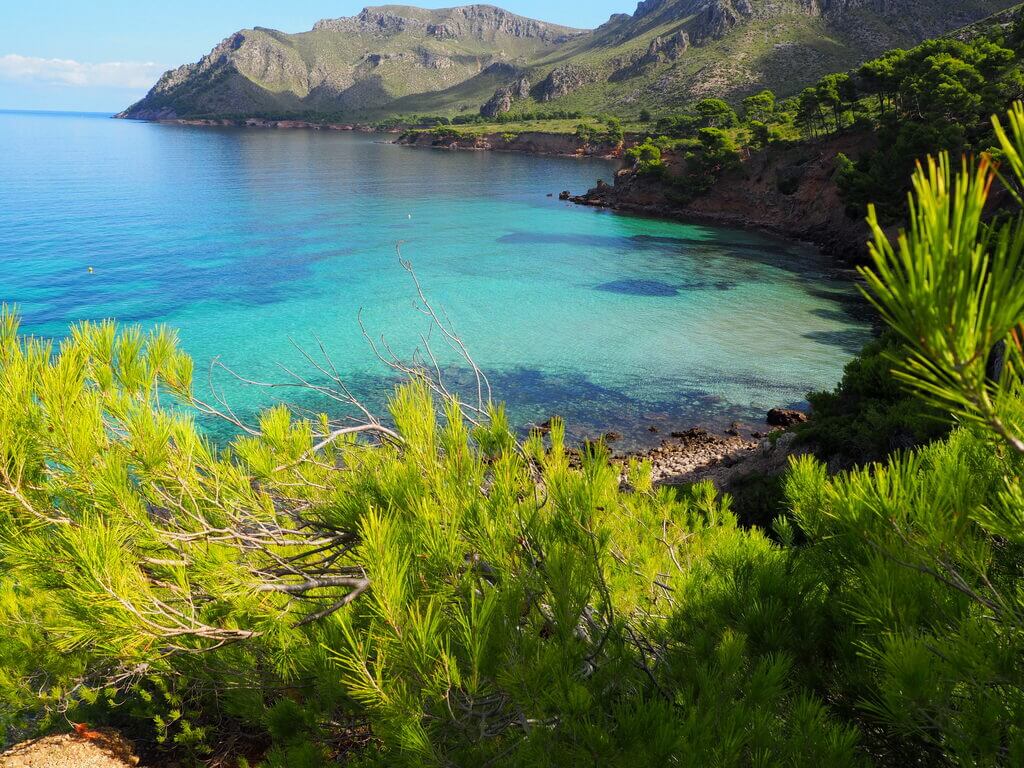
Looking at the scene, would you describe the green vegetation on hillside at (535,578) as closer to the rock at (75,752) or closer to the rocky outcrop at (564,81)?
the rock at (75,752)

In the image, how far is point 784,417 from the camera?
15625mm

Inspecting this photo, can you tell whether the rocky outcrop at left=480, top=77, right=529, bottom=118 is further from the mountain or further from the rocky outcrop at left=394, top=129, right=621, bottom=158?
the rocky outcrop at left=394, top=129, right=621, bottom=158

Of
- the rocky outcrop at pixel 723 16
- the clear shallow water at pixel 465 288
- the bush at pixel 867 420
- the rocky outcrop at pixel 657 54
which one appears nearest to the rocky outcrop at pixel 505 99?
the rocky outcrop at pixel 657 54

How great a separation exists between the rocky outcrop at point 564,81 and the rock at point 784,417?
122249 mm

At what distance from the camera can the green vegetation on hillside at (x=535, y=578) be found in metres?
1.81

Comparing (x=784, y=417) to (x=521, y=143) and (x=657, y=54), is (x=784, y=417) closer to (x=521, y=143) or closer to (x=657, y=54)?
(x=521, y=143)

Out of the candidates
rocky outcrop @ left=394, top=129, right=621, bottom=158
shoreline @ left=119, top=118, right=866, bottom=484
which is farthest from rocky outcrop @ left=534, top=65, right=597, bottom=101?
rocky outcrop @ left=394, top=129, right=621, bottom=158

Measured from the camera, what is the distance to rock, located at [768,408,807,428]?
609 inches

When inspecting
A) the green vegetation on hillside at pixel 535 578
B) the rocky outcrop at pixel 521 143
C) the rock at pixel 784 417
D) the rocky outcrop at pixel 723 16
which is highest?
the rocky outcrop at pixel 723 16

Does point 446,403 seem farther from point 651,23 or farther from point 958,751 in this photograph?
point 651,23

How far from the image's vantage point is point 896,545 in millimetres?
2230

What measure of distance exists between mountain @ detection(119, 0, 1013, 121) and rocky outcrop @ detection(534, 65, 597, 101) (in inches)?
9.9

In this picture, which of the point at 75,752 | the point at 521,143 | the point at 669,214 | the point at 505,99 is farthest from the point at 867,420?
the point at 505,99

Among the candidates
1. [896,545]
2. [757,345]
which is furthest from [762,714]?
[757,345]
